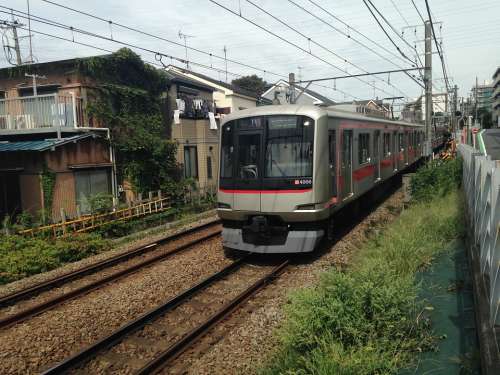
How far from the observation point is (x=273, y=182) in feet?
27.1

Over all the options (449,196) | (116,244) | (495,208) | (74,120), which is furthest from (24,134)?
(495,208)

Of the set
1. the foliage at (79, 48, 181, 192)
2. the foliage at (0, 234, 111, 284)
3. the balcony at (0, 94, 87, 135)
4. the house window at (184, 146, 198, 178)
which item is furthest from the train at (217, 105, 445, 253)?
the house window at (184, 146, 198, 178)

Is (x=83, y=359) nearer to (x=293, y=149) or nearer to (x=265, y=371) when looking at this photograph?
(x=265, y=371)

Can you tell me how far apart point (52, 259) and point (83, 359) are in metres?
5.24

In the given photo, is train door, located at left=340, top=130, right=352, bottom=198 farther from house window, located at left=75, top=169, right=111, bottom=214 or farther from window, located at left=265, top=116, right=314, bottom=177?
house window, located at left=75, top=169, right=111, bottom=214

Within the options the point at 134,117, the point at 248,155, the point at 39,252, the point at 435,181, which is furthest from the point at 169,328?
the point at 134,117

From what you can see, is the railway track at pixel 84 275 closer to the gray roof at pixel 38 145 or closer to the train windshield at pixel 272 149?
the train windshield at pixel 272 149

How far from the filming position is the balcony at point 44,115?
47.4ft

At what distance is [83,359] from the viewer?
5.07 m

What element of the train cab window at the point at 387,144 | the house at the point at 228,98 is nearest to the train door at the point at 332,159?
the train cab window at the point at 387,144

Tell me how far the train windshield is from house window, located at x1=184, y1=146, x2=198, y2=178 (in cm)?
1114

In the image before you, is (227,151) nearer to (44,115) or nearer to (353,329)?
(353,329)

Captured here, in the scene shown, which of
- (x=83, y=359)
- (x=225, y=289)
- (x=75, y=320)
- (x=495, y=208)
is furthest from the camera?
(x=225, y=289)

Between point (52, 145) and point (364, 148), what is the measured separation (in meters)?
8.81
